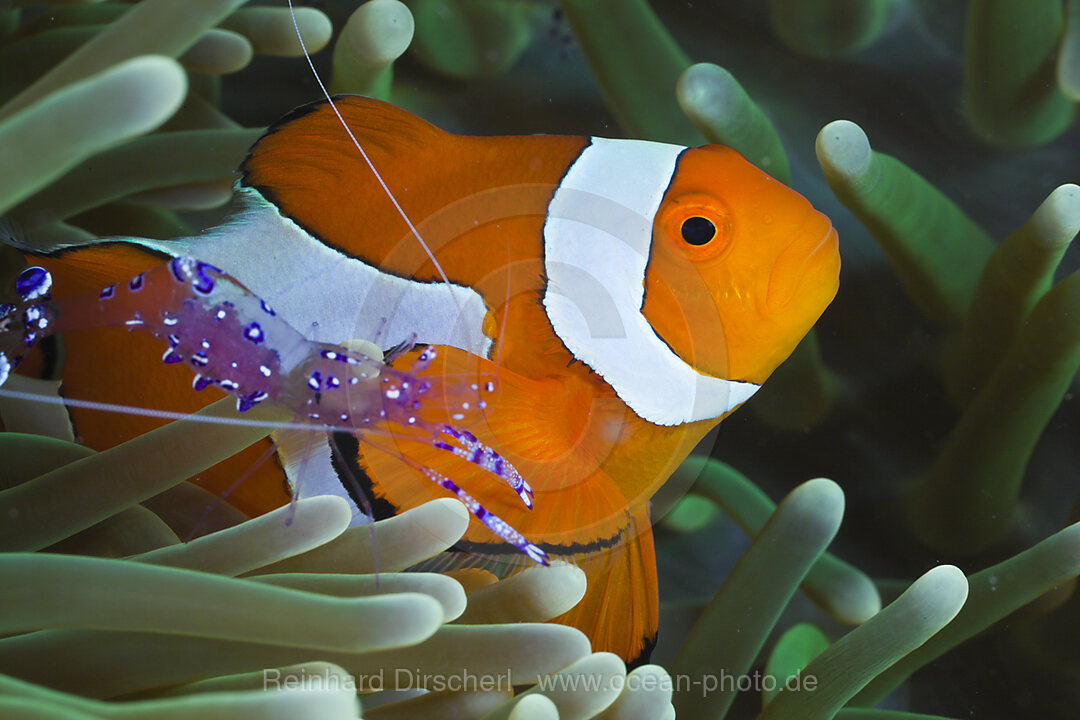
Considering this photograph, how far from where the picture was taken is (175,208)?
1.58 metres

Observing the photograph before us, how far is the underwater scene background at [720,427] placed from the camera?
67cm

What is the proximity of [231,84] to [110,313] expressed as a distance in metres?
1.20

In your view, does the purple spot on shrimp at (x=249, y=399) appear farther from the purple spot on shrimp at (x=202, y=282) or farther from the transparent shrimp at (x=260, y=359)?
the purple spot on shrimp at (x=202, y=282)

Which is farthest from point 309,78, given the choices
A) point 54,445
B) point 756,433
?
point 756,433

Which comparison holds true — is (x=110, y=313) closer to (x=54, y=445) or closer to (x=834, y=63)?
(x=54, y=445)

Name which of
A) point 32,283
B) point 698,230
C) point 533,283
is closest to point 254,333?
point 32,283

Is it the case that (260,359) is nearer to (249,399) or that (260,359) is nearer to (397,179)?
(249,399)

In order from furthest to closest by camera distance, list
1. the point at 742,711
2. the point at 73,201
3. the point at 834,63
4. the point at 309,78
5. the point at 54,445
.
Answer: the point at 309,78 → the point at 834,63 → the point at 742,711 → the point at 73,201 → the point at 54,445

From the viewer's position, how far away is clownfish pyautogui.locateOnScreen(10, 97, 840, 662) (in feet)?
3.52

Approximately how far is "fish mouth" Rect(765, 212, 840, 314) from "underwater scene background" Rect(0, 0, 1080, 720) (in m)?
0.20

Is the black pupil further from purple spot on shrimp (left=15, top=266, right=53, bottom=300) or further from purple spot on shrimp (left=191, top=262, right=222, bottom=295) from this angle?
purple spot on shrimp (left=15, top=266, right=53, bottom=300)

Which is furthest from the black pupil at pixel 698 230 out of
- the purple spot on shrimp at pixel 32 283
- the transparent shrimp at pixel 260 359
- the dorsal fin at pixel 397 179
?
the purple spot on shrimp at pixel 32 283

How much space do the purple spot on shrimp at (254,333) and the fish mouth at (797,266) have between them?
25.1 inches

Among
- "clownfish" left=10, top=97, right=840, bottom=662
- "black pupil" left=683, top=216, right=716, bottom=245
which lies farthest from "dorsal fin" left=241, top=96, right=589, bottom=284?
"black pupil" left=683, top=216, right=716, bottom=245
